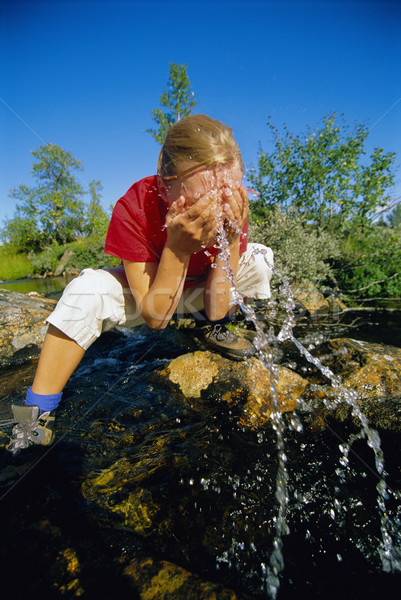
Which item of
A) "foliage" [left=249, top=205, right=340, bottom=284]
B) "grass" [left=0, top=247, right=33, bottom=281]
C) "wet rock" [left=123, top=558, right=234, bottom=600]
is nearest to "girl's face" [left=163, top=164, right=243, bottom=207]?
"wet rock" [left=123, top=558, right=234, bottom=600]

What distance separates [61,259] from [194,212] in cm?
2131

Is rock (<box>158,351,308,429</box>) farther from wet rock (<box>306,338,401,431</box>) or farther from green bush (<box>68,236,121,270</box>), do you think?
green bush (<box>68,236,121,270</box>)

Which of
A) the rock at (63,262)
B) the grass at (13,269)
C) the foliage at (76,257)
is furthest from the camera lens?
the rock at (63,262)

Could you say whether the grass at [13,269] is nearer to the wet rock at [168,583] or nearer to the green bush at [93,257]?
Result: the green bush at [93,257]

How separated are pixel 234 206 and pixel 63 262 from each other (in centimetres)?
2089

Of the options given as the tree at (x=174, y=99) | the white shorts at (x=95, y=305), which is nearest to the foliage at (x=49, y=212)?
the tree at (x=174, y=99)

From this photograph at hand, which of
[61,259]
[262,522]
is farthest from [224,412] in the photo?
[61,259]

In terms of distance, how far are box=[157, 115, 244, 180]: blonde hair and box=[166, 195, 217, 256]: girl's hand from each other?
8.8 inches

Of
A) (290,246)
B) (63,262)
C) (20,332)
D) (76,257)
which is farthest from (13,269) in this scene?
(290,246)

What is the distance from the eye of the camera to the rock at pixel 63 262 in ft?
63.3

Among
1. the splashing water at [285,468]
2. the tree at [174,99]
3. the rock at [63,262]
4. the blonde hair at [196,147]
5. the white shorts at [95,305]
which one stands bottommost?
the rock at [63,262]

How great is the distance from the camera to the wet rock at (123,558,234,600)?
35.5 inches

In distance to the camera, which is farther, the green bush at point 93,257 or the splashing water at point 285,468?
the green bush at point 93,257

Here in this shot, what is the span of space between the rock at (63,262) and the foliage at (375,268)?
1793 centimetres
